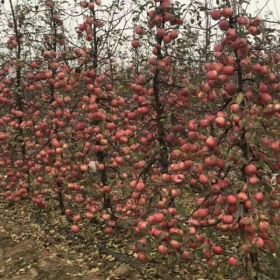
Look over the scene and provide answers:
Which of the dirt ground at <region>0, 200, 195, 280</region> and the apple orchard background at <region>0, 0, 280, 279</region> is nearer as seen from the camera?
the apple orchard background at <region>0, 0, 280, 279</region>

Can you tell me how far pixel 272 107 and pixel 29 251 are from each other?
197 inches

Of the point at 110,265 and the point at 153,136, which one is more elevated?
the point at 153,136

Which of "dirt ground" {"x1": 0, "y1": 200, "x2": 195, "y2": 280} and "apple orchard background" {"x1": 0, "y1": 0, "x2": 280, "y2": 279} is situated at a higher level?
"apple orchard background" {"x1": 0, "y1": 0, "x2": 280, "y2": 279}

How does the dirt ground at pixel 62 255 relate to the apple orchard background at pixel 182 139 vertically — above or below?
below

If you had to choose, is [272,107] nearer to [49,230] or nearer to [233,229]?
[233,229]

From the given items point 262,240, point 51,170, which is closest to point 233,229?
point 262,240

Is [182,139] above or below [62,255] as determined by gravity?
above

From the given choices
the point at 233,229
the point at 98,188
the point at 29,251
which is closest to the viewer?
the point at 233,229

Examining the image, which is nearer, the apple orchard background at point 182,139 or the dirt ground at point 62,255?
the apple orchard background at point 182,139

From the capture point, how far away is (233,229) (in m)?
3.96

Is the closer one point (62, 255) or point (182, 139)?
point (182, 139)

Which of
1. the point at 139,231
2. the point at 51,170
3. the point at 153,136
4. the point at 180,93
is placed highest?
the point at 180,93

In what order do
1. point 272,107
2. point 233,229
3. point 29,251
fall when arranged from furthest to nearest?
point 29,251 < point 233,229 < point 272,107

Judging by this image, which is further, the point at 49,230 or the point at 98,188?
the point at 49,230
